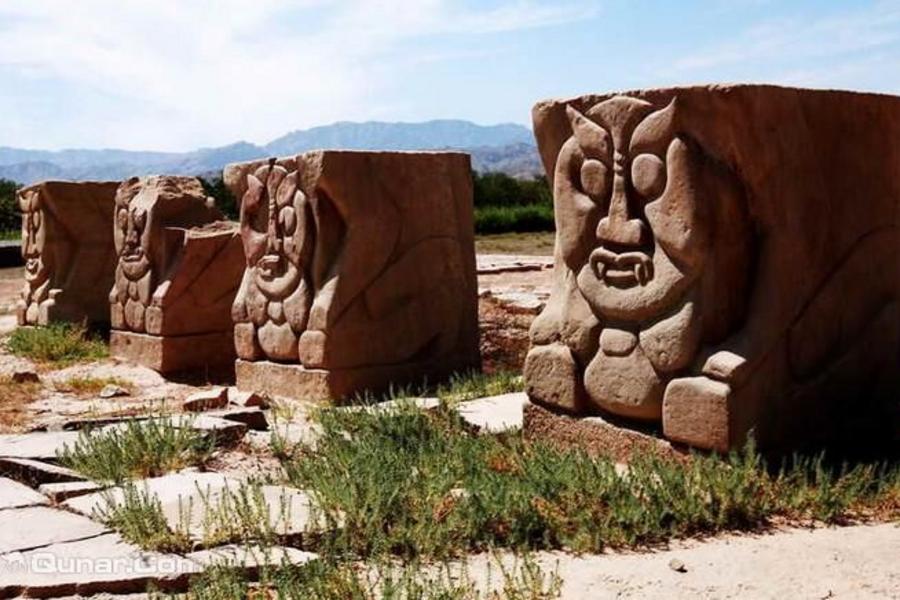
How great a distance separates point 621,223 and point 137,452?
261 centimetres

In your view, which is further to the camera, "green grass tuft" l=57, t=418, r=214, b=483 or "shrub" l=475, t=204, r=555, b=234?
"shrub" l=475, t=204, r=555, b=234

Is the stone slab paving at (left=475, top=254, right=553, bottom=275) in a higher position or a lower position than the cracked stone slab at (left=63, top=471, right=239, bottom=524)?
higher

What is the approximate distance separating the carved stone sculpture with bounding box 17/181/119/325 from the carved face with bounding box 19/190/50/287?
11 mm

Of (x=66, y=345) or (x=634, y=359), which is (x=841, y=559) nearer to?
(x=634, y=359)

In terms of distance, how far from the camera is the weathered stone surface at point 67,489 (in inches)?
193

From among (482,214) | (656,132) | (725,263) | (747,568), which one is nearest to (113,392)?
(656,132)

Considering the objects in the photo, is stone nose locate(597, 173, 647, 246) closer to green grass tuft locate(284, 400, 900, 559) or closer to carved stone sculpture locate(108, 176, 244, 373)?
green grass tuft locate(284, 400, 900, 559)

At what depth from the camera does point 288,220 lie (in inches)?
300

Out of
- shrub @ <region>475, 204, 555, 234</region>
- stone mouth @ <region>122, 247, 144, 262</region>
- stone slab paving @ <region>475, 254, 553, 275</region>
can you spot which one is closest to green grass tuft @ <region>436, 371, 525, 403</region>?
stone mouth @ <region>122, 247, 144, 262</region>

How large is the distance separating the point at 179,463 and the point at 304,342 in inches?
86.6

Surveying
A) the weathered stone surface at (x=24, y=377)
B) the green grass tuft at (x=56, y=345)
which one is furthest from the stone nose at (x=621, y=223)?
the green grass tuft at (x=56, y=345)

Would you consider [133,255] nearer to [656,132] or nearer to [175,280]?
[175,280]

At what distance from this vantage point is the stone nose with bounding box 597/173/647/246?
5.11m

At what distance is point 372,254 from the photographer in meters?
7.46
